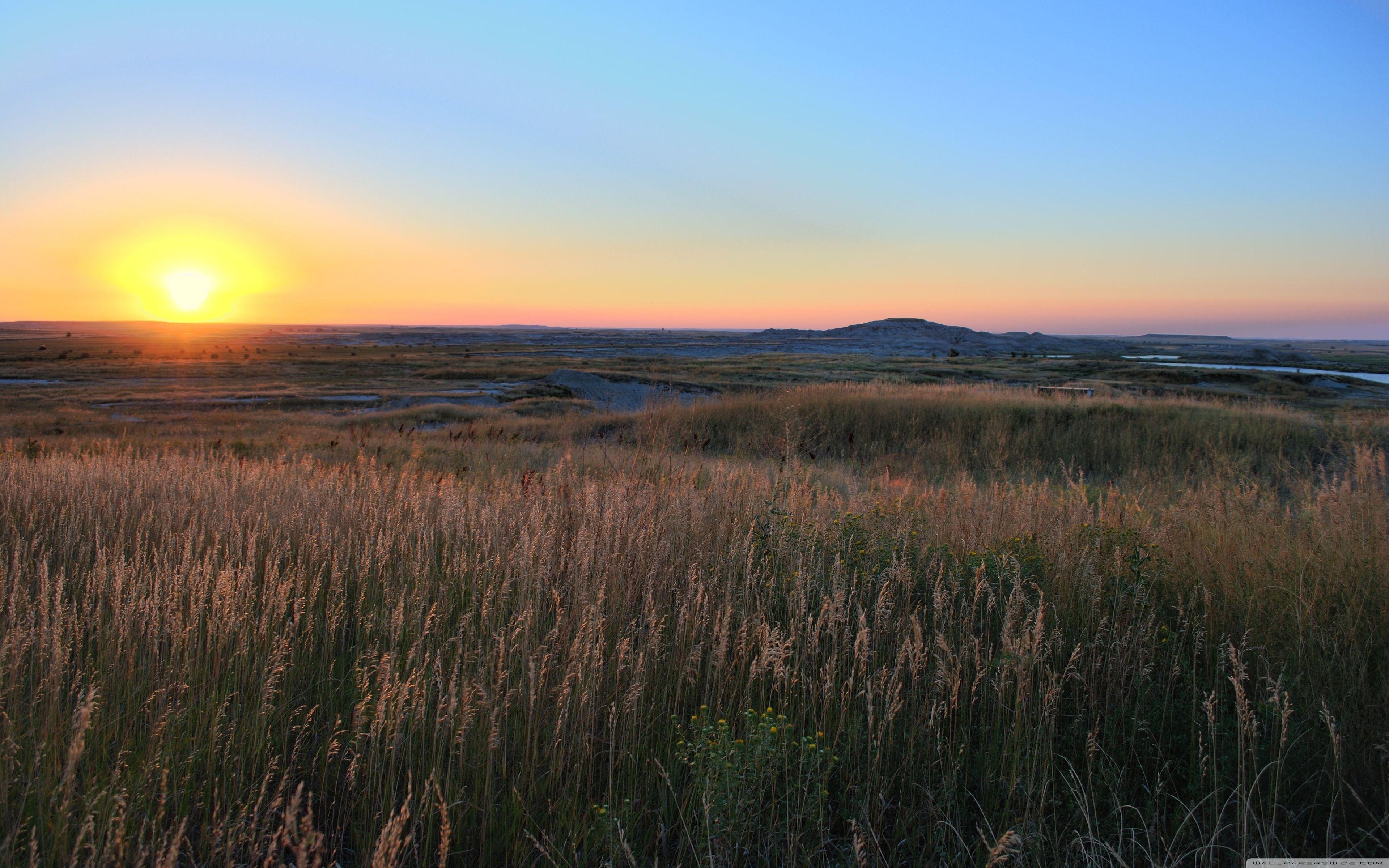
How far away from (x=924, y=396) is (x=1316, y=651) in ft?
Answer: 46.1

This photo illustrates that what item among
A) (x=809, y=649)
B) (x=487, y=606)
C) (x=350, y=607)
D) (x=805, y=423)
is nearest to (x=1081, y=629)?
(x=809, y=649)

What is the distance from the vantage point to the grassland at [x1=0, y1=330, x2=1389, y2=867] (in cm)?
215

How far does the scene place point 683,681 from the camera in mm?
2984

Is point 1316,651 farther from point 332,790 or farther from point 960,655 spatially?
point 332,790

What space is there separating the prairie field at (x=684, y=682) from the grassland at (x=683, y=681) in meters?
0.03

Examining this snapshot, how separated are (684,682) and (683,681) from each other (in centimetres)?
1

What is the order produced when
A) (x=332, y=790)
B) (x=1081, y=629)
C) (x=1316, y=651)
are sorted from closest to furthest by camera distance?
(x=332, y=790), (x=1316, y=651), (x=1081, y=629)

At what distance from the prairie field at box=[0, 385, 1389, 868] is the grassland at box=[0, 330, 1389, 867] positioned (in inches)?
1.0

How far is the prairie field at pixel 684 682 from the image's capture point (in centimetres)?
214

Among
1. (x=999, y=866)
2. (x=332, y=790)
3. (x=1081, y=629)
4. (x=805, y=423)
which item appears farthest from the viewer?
(x=805, y=423)

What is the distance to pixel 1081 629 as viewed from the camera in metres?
3.42

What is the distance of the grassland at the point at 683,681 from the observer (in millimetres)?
2146

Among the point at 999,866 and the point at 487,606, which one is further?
the point at 487,606

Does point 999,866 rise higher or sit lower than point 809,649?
lower
